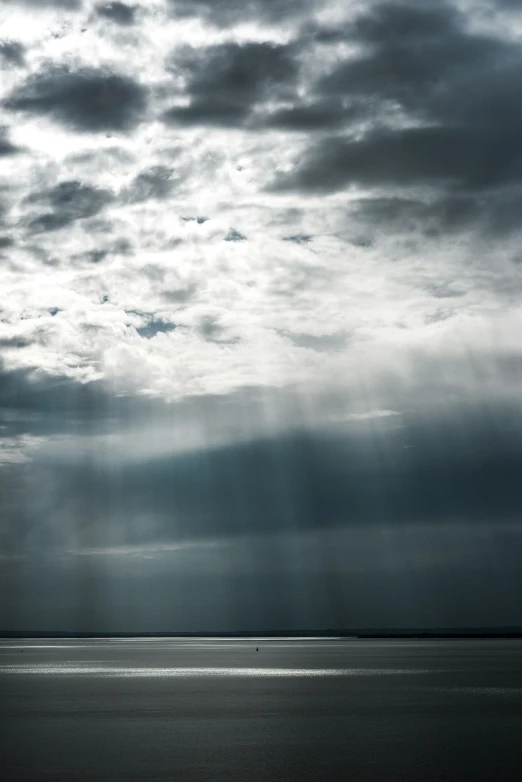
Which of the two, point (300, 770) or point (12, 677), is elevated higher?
point (12, 677)

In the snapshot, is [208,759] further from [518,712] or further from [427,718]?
[518,712]

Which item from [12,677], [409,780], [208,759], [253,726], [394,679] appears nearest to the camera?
[409,780]

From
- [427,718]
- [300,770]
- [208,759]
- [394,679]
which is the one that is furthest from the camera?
[394,679]

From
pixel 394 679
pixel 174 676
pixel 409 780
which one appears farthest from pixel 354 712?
pixel 174 676

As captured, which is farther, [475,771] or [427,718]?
[427,718]

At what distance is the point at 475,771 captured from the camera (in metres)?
31.4

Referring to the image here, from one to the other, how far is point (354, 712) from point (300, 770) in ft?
Answer: 72.3

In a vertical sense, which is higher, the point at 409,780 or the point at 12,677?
the point at 12,677

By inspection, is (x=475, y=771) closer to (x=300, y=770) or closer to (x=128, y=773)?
(x=300, y=770)

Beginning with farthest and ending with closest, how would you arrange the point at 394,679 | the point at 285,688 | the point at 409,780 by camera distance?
the point at 394,679 → the point at 285,688 → the point at 409,780

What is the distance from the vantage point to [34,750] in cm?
3628

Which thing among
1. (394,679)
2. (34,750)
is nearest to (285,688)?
(394,679)

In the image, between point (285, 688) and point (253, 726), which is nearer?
point (253, 726)

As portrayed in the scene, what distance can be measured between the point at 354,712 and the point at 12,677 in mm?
51241
